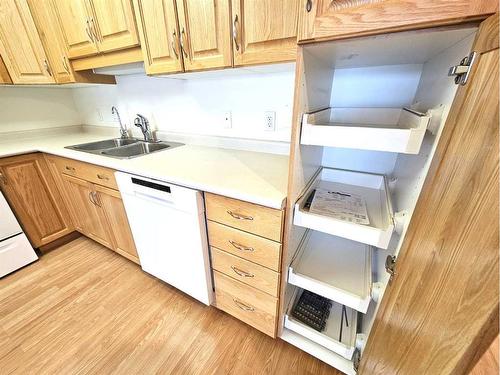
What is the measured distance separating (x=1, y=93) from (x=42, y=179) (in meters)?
0.89

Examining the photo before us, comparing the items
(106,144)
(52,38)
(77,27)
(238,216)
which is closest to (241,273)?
(238,216)

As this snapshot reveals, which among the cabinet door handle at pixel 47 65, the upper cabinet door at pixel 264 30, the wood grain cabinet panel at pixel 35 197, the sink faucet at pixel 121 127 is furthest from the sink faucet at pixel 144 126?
the upper cabinet door at pixel 264 30

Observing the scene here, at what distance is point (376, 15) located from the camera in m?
0.45

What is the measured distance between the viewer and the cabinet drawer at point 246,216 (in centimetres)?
81

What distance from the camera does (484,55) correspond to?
0.36 m

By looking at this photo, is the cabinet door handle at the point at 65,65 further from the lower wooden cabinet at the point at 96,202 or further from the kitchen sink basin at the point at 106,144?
the lower wooden cabinet at the point at 96,202

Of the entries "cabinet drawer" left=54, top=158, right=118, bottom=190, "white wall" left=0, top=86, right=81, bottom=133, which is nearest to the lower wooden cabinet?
"cabinet drawer" left=54, top=158, right=118, bottom=190

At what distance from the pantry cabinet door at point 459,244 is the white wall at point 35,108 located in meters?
2.95

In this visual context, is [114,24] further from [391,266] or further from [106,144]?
[391,266]

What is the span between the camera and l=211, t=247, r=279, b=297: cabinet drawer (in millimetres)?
931

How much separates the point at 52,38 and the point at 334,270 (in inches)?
91.2

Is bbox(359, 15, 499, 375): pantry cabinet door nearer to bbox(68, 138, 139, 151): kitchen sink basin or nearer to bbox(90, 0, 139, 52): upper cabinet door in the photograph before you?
bbox(90, 0, 139, 52): upper cabinet door

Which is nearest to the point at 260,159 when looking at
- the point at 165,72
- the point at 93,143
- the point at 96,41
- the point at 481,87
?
the point at 165,72

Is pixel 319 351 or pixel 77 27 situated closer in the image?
pixel 319 351
